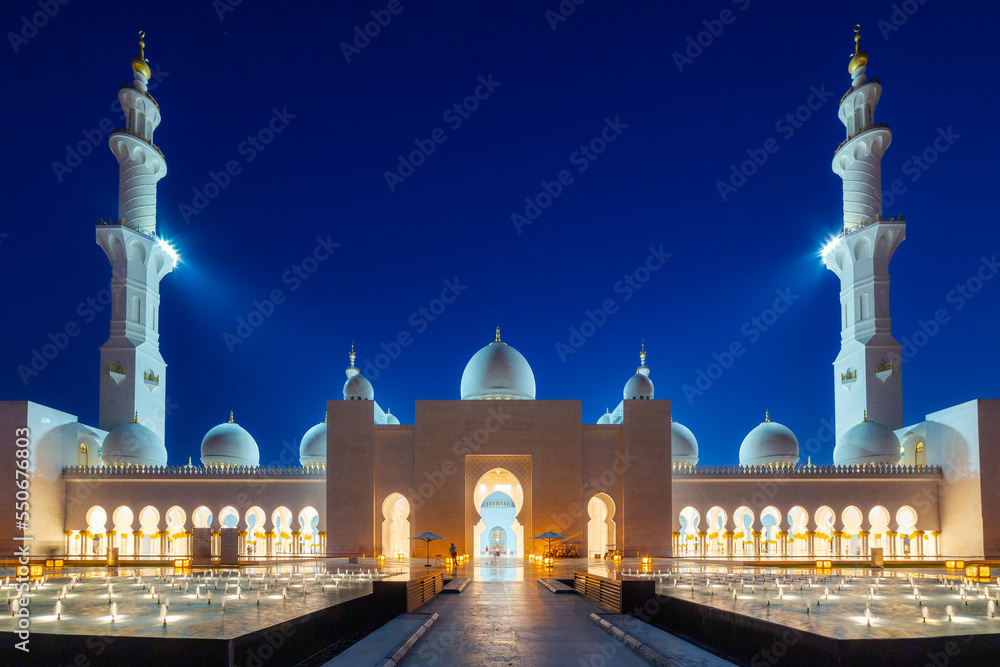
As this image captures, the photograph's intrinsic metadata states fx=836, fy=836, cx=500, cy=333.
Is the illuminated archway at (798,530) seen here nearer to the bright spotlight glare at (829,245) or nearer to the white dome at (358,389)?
the bright spotlight glare at (829,245)

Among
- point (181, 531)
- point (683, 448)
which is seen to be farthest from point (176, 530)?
point (683, 448)

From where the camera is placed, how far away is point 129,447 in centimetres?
2939

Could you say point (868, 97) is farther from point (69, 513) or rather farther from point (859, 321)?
point (69, 513)

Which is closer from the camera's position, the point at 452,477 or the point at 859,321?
the point at 452,477

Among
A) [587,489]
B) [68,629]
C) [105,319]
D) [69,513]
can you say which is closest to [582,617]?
[68,629]

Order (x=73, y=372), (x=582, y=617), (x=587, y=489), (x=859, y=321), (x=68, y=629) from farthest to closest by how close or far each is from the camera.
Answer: (x=73, y=372), (x=859, y=321), (x=587, y=489), (x=582, y=617), (x=68, y=629)

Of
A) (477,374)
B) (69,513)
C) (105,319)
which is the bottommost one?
(69,513)

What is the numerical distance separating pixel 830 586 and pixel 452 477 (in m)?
16.6

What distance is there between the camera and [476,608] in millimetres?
12547

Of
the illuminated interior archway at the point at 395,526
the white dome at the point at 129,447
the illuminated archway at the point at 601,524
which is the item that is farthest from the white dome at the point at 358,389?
the illuminated archway at the point at 601,524

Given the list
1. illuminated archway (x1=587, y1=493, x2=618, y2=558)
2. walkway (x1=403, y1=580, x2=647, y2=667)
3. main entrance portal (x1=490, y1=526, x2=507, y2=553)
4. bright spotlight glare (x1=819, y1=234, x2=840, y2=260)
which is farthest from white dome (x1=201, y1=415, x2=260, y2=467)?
bright spotlight glare (x1=819, y1=234, x2=840, y2=260)

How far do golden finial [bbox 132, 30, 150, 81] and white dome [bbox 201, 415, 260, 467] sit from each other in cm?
1418

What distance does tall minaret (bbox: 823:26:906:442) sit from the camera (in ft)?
99.2

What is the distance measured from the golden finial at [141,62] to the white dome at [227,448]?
14.2 meters
